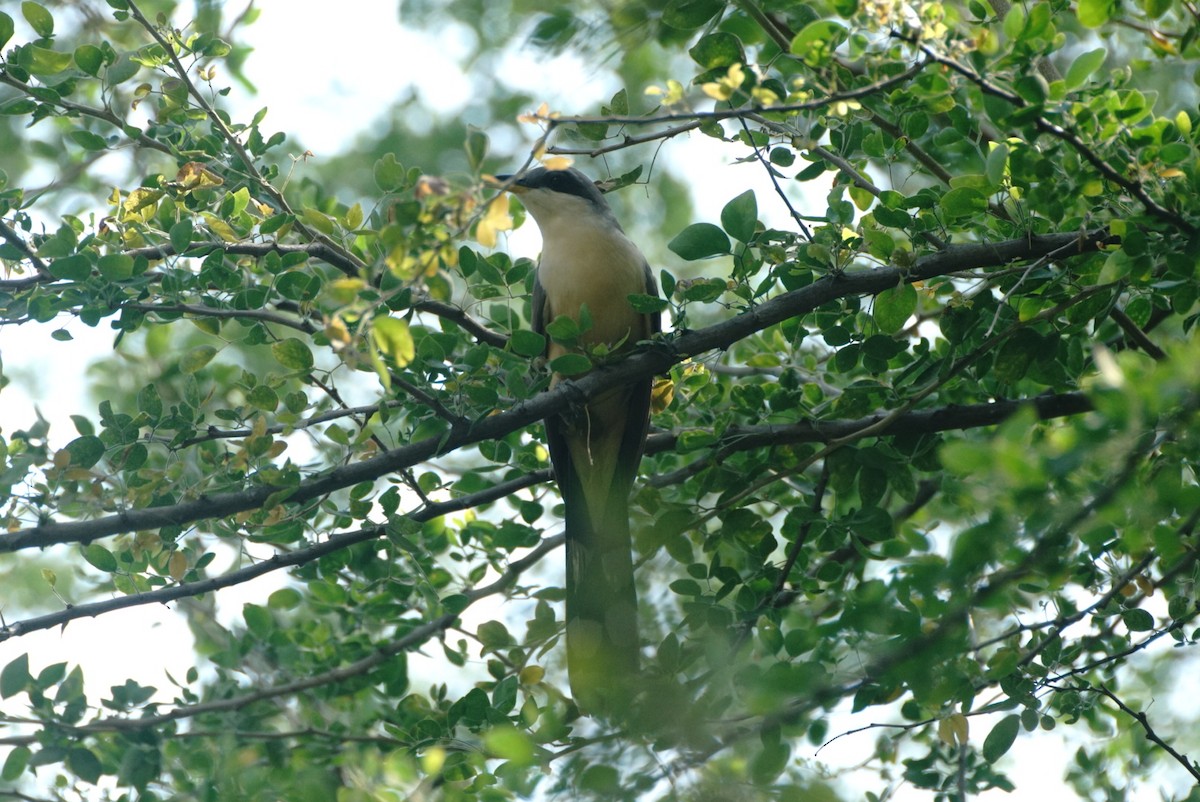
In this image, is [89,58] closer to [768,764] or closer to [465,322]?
[465,322]

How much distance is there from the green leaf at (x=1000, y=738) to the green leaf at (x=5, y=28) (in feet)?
11.6

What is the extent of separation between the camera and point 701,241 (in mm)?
3111

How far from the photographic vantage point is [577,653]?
→ 3697 millimetres

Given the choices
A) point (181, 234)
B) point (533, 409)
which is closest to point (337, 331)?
point (533, 409)

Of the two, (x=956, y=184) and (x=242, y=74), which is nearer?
(x=956, y=184)

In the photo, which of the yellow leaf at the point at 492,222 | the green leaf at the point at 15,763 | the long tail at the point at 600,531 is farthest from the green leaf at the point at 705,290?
the green leaf at the point at 15,763

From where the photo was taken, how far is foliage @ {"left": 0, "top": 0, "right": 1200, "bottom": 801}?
235cm

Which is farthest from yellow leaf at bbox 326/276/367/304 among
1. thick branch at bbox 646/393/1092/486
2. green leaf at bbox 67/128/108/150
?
green leaf at bbox 67/128/108/150

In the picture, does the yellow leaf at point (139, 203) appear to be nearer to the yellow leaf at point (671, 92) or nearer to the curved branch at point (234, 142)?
the curved branch at point (234, 142)

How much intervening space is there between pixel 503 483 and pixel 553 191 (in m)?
1.98

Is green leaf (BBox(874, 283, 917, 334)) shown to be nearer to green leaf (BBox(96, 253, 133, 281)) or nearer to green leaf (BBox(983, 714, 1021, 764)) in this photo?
green leaf (BBox(983, 714, 1021, 764))

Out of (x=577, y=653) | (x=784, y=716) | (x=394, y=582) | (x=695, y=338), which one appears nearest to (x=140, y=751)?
(x=394, y=582)

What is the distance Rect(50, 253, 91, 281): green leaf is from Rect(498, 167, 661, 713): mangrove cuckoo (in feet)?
4.66

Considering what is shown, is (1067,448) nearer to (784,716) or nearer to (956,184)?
(784,716)
